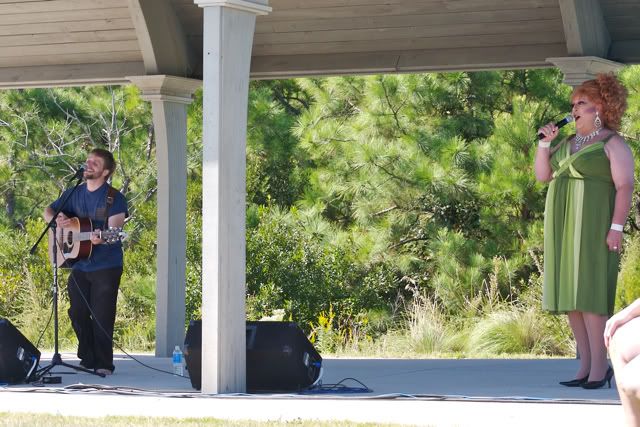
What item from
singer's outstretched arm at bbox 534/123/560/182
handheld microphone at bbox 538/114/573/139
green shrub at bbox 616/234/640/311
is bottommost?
green shrub at bbox 616/234/640/311

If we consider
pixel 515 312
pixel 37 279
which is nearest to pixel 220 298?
pixel 515 312

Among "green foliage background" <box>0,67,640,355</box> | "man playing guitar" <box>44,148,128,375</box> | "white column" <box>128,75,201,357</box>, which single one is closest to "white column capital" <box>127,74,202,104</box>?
"white column" <box>128,75,201,357</box>

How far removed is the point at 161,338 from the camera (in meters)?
10.7

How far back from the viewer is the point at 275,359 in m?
7.36

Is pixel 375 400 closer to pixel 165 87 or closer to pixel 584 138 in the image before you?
pixel 584 138

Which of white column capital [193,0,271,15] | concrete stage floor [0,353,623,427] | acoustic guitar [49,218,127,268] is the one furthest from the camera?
acoustic guitar [49,218,127,268]

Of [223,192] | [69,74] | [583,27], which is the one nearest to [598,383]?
[223,192]

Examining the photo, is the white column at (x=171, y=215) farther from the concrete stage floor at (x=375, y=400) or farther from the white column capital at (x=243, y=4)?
the white column capital at (x=243, y=4)

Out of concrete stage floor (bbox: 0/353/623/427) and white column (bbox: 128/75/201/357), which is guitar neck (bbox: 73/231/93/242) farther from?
white column (bbox: 128/75/201/357)

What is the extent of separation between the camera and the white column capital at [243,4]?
7020 mm

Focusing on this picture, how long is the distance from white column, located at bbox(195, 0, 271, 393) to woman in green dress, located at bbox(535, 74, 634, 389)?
1.73 m

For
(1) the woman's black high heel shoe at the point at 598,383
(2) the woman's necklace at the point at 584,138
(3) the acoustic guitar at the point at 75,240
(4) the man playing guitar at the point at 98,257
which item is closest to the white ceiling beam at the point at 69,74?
(4) the man playing guitar at the point at 98,257

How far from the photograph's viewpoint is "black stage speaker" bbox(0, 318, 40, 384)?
7.95m

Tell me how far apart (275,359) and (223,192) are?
0.98 meters
